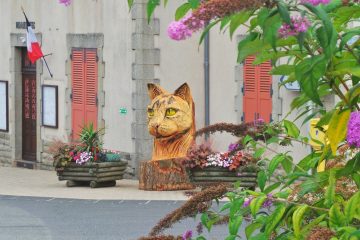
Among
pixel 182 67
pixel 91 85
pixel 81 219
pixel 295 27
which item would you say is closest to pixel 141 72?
pixel 182 67

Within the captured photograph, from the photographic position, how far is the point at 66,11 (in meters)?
26.6

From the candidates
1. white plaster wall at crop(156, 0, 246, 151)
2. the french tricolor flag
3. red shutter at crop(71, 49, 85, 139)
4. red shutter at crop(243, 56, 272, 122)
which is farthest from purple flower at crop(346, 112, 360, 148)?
the french tricolor flag

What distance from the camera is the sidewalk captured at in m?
20.5

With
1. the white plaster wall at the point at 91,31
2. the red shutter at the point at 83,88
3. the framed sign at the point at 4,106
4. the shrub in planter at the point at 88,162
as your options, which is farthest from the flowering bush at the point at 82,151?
the framed sign at the point at 4,106

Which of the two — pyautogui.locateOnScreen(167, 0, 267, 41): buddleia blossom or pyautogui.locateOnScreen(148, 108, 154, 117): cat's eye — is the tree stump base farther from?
pyautogui.locateOnScreen(167, 0, 267, 41): buddleia blossom

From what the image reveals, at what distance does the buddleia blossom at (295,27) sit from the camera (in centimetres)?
341

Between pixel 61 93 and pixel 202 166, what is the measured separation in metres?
7.86

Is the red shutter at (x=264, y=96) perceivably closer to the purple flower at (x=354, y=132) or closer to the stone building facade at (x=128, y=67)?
the stone building facade at (x=128, y=67)

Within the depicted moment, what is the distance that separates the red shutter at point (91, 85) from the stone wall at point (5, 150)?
3.86 m

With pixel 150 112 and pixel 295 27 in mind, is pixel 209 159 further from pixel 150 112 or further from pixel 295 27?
→ pixel 295 27

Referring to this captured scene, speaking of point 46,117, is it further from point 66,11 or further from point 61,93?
point 66,11

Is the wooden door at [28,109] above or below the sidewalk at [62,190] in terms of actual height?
above

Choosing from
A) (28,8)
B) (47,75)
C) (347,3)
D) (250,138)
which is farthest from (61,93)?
(347,3)

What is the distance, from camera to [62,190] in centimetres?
2214
